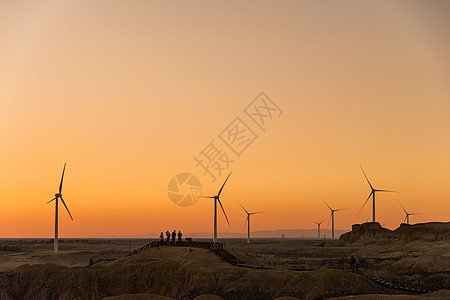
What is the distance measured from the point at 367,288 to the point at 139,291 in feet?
129

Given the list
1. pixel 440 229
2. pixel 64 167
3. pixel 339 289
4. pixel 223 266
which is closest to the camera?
pixel 339 289

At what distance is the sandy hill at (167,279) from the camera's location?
82812 mm

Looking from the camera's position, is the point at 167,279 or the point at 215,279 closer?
the point at 215,279

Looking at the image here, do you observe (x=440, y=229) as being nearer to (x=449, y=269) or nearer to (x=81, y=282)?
(x=449, y=269)

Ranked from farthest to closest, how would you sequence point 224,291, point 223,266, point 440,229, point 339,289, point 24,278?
point 440,229
point 24,278
point 223,266
point 224,291
point 339,289

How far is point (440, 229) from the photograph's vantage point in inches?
7554

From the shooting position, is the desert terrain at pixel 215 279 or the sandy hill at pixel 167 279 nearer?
the desert terrain at pixel 215 279

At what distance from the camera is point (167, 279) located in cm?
10069

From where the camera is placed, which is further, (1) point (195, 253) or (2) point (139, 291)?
(1) point (195, 253)

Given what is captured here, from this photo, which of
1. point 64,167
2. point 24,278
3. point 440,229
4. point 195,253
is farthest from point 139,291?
point 440,229

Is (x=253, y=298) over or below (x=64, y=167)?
below

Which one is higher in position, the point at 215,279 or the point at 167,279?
the point at 215,279

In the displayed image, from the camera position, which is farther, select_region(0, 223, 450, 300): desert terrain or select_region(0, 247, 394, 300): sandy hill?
select_region(0, 247, 394, 300): sandy hill

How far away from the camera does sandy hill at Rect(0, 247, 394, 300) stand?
82.8 m
